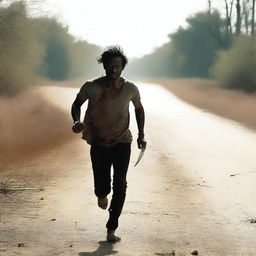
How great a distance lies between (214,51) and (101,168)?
5896 cm

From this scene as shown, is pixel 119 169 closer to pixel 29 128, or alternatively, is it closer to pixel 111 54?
pixel 111 54

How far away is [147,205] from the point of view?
708 cm

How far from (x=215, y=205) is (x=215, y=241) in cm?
188

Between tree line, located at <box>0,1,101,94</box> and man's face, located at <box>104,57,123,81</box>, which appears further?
tree line, located at <box>0,1,101,94</box>

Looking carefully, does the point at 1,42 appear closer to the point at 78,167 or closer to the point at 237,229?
the point at 78,167

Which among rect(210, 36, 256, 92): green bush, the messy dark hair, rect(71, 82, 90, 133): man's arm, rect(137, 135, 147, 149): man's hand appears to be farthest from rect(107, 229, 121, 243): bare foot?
rect(210, 36, 256, 92): green bush

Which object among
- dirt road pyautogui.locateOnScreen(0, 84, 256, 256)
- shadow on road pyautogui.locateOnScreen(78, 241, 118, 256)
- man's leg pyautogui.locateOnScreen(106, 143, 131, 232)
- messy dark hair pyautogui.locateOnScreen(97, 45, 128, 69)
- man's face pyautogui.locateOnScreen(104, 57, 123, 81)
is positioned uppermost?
messy dark hair pyautogui.locateOnScreen(97, 45, 128, 69)

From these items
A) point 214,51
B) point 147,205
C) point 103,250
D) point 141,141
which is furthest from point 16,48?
point 214,51

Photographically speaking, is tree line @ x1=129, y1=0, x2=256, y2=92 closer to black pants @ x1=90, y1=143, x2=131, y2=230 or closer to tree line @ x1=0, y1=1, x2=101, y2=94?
tree line @ x1=0, y1=1, x2=101, y2=94

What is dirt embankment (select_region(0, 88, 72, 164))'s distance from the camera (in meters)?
13.3

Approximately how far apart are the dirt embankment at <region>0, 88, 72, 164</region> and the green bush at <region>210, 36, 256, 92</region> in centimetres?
1489

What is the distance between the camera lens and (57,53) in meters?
64.2

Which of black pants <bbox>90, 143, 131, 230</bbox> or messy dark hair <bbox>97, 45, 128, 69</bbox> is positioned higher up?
messy dark hair <bbox>97, 45, 128, 69</bbox>

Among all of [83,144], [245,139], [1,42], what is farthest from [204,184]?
[1,42]
